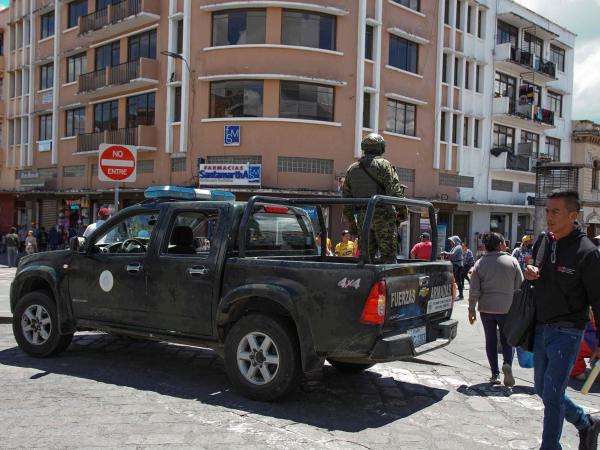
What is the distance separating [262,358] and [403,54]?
24.1 m

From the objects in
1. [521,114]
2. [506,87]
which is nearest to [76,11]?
[506,87]

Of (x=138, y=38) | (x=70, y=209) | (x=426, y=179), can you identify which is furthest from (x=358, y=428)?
(x=70, y=209)

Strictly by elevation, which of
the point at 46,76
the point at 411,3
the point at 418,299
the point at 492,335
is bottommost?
the point at 492,335

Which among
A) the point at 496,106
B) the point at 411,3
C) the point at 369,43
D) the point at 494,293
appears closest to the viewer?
the point at 494,293

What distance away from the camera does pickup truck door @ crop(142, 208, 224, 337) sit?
5.64m

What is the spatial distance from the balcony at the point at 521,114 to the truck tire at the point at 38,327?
1158 inches

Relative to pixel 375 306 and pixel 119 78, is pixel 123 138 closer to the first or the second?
pixel 119 78

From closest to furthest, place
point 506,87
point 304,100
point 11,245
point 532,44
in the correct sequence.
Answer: point 11,245
point 304,100
point 506,87
point 532,44

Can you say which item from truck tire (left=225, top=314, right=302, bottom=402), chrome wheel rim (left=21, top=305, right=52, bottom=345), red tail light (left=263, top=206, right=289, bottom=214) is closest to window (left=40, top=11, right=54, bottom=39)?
chrome wheel rim (left=21, top=305, right=52, bottom=345)

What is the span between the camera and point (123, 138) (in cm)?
2762

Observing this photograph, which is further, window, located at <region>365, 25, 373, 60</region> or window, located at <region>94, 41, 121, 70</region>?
window, located at <region>94, 41, 121, 70</region>

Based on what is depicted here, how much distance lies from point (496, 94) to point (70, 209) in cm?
2420

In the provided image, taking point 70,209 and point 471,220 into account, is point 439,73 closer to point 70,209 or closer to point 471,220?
point 471,220

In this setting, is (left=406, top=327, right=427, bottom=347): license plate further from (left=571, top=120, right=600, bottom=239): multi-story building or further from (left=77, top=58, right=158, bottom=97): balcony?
(left=571, top=120, right=600, bottom=239): multi-story building
